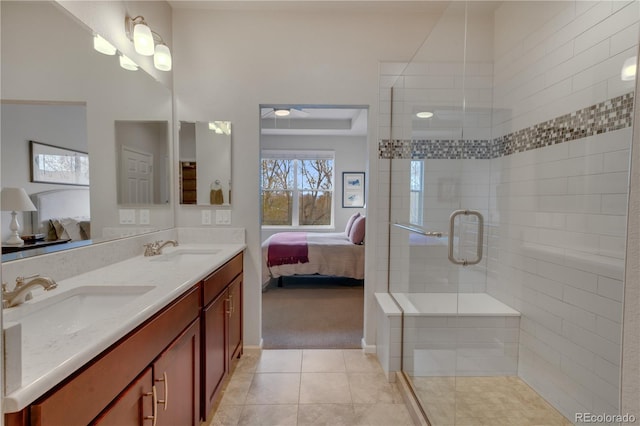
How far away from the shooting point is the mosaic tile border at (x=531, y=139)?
141 centimetres

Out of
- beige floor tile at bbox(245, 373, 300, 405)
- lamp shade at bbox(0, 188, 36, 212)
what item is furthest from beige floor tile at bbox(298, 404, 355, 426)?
lamp shade at bbox(0, 188, 36, 212)

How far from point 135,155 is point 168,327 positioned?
129 centimetres

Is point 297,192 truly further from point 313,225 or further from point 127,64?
point 127,64

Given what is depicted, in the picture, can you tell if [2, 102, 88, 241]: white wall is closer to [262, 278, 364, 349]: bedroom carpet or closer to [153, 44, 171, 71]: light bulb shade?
[153, 44, 171, 71]: light bulb shade

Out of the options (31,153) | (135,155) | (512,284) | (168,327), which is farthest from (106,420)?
(512,284)

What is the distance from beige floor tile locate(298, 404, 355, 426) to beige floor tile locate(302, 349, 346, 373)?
Result: 36 centimetres

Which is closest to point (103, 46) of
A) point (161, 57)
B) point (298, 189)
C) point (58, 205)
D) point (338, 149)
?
point (161, 57)

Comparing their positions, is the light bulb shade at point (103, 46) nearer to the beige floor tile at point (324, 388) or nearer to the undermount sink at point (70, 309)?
the undermount sink at point (70, 309)

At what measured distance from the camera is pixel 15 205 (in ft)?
3.45

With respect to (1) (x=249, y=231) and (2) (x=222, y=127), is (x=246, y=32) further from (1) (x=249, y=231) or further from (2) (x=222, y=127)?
(1) (x=249, y=231)

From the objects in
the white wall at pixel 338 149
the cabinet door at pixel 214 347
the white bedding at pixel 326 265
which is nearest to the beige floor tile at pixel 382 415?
the cabinet door at pixel 214 347

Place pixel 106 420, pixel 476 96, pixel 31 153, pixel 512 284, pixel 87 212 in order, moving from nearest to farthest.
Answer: pixel 106 420 → pixel 31 153 → pixel 87 212 → pixel 512 284 → pixel 476 96

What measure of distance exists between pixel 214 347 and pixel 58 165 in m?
1.15

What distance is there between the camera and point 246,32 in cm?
230
